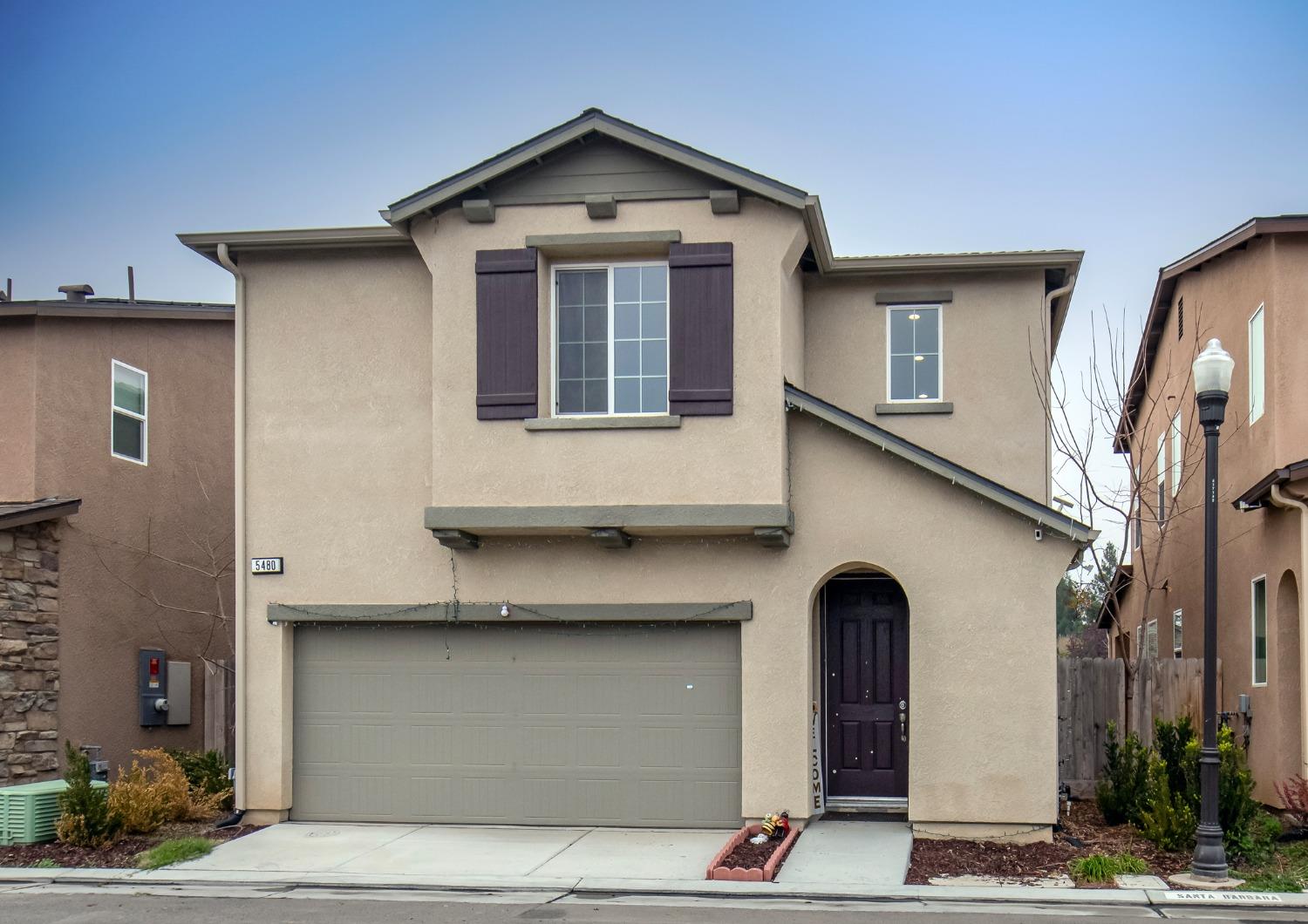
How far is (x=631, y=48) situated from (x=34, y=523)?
36.6ft

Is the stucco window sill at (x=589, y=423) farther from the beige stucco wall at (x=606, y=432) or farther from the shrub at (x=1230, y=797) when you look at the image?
the shrub at (x=1230, y=797)

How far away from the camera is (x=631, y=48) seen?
20.7m

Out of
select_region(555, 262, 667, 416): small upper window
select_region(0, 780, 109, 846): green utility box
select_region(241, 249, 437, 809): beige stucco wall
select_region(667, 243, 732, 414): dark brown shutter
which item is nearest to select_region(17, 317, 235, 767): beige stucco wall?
select_region(0, 780, 109, 846): green utility box

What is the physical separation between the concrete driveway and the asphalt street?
1.95ft

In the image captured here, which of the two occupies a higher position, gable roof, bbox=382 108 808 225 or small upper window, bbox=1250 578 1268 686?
gable roof, bbox=382 108 808 225

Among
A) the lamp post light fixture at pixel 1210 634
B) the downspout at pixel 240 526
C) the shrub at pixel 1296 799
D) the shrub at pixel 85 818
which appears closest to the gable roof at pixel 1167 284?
the lamp post light fixture at pixel 1210 634

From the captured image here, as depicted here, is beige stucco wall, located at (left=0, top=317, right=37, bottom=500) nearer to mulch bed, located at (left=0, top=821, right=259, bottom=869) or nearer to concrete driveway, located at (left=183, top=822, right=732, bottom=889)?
mulch bed, located at (left=0, top=821, right=259, bottom=869)

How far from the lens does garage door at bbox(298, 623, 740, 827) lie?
13734 millimetres

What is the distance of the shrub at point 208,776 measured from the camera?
14.6 metres

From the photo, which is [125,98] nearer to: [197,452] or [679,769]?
[197,452]

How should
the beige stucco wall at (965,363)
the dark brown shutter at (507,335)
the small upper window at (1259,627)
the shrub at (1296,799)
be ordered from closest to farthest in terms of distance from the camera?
the shrub at (1296,799) < the dark brown shutter at (507,335) < the small upper window at (1259,627) < the beige stucco wall at (965,363)

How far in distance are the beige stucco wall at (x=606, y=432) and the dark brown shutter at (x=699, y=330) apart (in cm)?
13

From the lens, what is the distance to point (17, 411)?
15734mm

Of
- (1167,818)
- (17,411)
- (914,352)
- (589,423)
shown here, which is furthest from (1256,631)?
(17,411)
